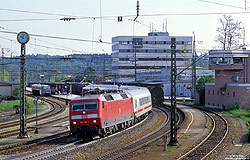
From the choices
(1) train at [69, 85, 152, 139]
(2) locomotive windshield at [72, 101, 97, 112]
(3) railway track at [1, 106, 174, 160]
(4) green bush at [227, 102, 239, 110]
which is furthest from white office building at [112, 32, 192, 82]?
(3) railway track at [1, 106, 174, 160]

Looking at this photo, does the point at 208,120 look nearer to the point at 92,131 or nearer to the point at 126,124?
the point at 126,124

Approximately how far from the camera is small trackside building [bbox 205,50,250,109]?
161ft

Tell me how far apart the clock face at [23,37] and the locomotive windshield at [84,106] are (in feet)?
21.8

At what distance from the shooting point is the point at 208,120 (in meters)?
39.1

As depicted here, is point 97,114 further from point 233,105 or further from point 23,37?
point 233,105

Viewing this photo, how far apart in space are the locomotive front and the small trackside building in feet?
95.2

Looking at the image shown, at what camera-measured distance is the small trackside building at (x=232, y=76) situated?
161 ft

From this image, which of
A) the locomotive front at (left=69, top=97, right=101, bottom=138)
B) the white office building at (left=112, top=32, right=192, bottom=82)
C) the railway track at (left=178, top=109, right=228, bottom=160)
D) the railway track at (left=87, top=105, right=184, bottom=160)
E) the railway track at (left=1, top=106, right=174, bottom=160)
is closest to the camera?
the railway track at (left=1, top=106, right=174, bottom=160)

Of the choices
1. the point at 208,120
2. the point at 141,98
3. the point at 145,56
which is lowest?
the point at 208,120

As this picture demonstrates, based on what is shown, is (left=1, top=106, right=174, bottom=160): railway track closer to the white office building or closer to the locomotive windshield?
the locomotive windshield

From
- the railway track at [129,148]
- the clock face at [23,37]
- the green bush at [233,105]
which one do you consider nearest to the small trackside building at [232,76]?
the green bush at [233,105]

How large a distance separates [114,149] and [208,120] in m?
19.1

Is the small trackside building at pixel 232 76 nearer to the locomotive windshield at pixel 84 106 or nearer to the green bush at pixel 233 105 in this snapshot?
the green bush at pixel 233 105

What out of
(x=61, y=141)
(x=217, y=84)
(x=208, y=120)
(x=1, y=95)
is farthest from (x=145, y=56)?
(x=61, y=141)
